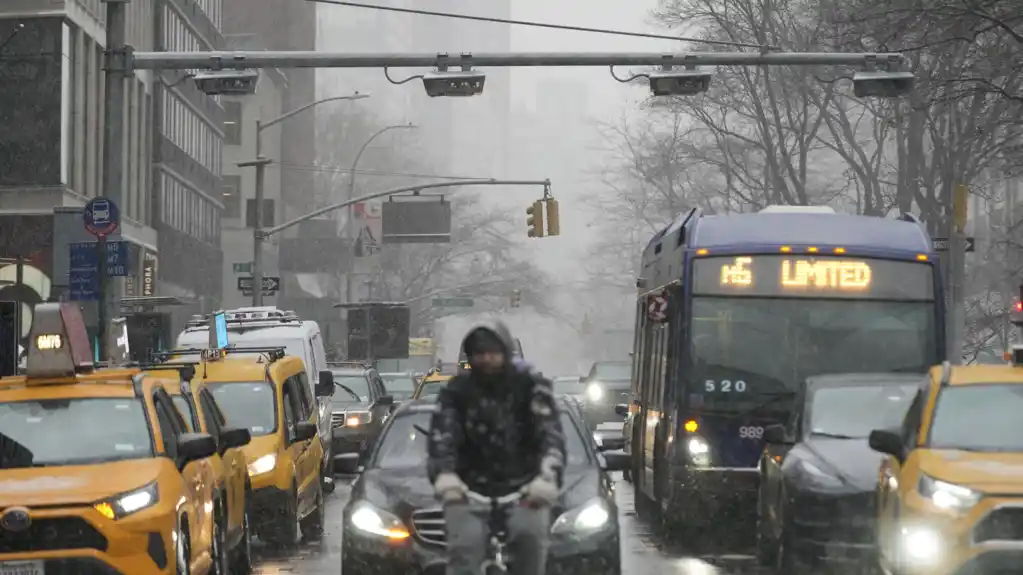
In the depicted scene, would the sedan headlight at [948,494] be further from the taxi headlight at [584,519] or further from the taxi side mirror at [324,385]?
the taxi side mirror at [324,385]

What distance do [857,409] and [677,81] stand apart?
31.4ft

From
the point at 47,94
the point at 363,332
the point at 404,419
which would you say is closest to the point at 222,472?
the point at 404,419

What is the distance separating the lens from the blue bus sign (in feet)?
77.9

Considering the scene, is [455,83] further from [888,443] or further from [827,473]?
[888,443]

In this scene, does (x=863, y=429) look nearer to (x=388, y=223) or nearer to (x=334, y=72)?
(x=388, y=223)

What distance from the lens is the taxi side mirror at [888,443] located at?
38.2 ft

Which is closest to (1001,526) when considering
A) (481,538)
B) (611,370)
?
(481,538)

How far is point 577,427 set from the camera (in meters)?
13.5

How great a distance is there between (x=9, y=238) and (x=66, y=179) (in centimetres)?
186

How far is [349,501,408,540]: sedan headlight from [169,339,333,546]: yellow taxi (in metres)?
4.76

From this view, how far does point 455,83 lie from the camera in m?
24.3

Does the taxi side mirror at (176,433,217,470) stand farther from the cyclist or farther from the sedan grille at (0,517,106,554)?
the cyclist

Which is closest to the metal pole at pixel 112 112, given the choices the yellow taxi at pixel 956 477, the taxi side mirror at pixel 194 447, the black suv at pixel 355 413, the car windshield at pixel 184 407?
the black suv at pixel 355 413

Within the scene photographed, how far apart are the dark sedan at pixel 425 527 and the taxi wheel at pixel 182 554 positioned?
959 mm
